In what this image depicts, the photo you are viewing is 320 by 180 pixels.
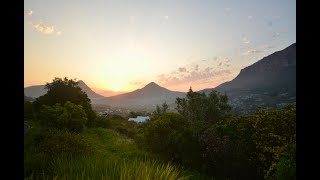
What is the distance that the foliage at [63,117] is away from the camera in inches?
813

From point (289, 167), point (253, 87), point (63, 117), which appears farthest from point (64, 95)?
point (253, 87)

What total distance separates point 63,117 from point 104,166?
16.1 metres

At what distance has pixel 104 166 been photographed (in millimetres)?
5410

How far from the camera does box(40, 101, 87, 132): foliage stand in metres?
20.7

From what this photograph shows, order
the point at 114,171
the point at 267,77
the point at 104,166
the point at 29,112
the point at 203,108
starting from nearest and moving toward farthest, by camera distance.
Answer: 1. the point at 114,171
2. the point at 104,166
3. the point at 203,108
4. the point at 29,112
5. the point at 267,77

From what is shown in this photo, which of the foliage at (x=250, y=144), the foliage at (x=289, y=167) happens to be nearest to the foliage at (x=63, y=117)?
the foliage at (x=250, y=144)

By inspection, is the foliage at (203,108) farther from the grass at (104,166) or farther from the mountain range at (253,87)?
the mountain range at (253,87)

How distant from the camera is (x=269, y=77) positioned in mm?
115938

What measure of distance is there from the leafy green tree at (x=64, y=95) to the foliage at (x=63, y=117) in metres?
5.37

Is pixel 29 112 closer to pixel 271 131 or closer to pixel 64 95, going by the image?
pixel 64 95
